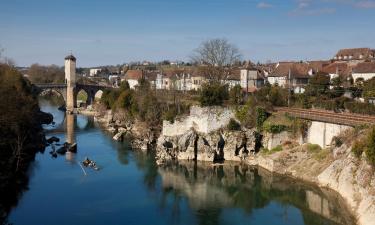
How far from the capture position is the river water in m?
26.4

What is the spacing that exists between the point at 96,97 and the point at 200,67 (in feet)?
125

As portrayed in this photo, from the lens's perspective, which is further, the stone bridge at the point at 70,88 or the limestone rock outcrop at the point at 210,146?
the stone bridge at the point at 70,88

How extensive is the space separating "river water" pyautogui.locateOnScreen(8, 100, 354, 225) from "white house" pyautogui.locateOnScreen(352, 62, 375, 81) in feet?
79.9

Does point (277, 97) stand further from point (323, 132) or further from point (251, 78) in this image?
point (251, 78)

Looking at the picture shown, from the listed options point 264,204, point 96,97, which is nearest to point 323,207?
point 264,204

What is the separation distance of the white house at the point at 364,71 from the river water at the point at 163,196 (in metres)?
24.4

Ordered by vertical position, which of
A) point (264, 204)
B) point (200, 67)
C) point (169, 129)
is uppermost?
point (200, 67)

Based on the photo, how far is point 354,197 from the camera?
27.7 metres

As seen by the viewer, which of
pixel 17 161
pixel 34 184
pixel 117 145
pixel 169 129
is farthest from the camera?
pixel 117 145

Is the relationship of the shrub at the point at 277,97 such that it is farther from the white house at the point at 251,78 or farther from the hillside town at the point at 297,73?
the white house at the point at 251,78

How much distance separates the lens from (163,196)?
1208 inches

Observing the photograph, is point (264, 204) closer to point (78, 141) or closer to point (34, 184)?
point (34, 184)

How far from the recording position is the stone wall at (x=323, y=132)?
115 ft

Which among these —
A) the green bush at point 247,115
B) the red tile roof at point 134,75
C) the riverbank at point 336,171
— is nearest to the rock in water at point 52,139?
the green bush at point 247,115
